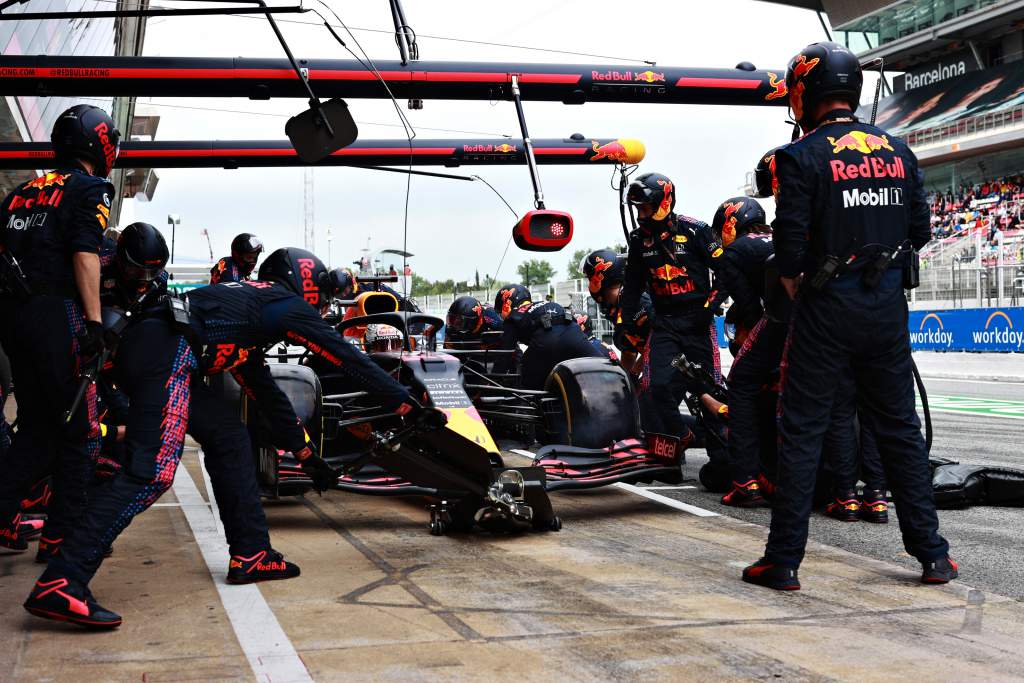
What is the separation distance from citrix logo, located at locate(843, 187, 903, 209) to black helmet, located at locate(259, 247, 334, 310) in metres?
2.33

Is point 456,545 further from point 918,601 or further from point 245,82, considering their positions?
point 245,82

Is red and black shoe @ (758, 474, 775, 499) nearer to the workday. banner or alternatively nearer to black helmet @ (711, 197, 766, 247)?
black helmet @ (711, 197, 766, 247)

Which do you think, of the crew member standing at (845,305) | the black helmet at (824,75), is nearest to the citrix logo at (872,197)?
the crew member standing at (845,305)

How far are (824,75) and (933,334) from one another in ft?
58.6

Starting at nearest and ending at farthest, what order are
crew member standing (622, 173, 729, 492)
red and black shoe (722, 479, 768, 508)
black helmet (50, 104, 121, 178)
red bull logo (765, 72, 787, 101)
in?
black helmet (50, 104, 121, 178) → red and black shoe (722, 479, 768, 508) → crew member standing (622, 173, 729, 492) → red bull logo (765, 72, 787, 101)

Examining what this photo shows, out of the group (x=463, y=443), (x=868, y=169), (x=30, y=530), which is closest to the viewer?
(x=868, y=169)

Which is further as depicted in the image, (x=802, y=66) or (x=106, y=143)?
(x=106, y=143)

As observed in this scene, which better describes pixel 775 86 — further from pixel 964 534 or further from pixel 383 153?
pixel 964 534

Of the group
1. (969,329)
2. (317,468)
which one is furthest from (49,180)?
(969,329)

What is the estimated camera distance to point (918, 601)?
414 cm

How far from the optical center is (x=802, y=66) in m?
4.67

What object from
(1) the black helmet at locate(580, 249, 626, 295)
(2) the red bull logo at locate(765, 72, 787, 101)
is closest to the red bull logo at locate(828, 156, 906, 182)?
(1) the black helmet at locate(580, 249, 626, 295)

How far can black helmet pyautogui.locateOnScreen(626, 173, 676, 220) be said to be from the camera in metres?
7.50

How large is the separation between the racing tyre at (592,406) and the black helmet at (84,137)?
2.93m
